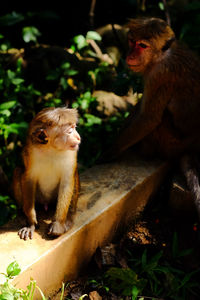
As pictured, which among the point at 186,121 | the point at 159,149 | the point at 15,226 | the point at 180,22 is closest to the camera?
the point at 15,226

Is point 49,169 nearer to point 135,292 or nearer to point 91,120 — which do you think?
point 135,292

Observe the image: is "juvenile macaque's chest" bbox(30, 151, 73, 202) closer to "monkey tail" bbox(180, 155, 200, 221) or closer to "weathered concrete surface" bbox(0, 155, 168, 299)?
"weathered concrete surface" bbox(0, 155, 168, 299)

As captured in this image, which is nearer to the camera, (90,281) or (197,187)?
(90,281)

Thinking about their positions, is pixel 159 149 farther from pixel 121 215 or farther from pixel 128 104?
pixel 128 104

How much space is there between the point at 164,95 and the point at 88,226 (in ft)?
5.59

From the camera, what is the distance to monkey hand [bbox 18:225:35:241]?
321cm

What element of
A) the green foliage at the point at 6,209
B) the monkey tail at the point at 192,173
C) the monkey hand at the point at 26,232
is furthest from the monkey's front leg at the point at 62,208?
the monkey tail at the point at 192,173

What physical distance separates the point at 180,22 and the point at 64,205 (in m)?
5.12

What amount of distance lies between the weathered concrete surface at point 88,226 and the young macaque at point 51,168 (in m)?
0.12

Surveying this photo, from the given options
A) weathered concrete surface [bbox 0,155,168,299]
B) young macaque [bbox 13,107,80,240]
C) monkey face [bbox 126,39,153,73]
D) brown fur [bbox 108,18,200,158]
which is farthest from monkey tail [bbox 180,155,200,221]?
young macaque [bbox 13,107,80,240]

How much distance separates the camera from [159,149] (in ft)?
15.0

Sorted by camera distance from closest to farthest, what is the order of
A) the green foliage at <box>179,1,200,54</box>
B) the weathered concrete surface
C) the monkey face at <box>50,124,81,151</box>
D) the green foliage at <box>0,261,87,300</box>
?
the green foliage at <box>0,261,87,300</box>, the monkey face at <box>50,124,81,151</box>, the weathered concrete surface, the green foliage at <box>179,1,200,54</box>

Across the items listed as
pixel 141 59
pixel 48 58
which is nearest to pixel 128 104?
pixel 48 58

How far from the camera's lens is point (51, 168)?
10.2 ft
